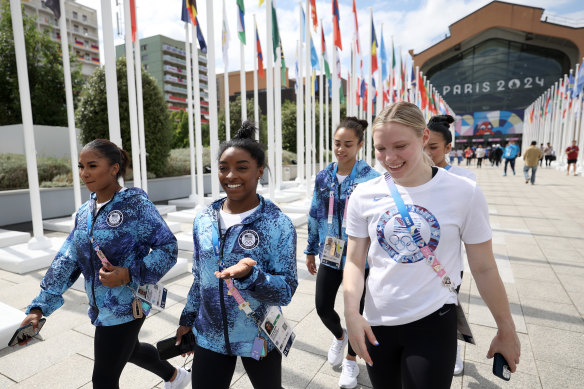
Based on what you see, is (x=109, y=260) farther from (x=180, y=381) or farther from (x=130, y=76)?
(x=130, y=76)

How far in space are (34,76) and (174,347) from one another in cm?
2039

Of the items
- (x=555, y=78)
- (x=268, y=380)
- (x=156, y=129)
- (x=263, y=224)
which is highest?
(x=555, y=78)

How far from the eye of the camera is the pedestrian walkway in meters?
2.65

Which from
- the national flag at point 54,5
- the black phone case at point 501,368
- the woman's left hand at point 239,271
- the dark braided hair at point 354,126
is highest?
the national flag at point 54,5

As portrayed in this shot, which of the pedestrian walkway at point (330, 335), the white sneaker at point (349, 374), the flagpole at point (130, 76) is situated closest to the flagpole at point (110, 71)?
the flagpole at point (130, 76)

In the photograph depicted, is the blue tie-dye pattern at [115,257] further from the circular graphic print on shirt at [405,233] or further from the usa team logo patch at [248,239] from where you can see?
the circular graphic print on shirt at [405,233]

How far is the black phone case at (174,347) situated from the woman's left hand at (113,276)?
38cm

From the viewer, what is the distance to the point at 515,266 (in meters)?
5.37

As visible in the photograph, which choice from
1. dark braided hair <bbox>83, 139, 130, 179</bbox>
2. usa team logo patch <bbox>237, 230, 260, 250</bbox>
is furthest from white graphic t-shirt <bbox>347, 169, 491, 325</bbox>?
dark braided hair <bbox>83, 139, 130, 179</bbox>

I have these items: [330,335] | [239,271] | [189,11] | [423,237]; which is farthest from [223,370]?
[189,11]

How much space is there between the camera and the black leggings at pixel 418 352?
1419 millimetres

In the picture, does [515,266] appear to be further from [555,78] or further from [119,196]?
[555,78]

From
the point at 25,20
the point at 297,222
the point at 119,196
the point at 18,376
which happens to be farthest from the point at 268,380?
the point at 25,20

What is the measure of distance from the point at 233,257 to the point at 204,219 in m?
0.27
